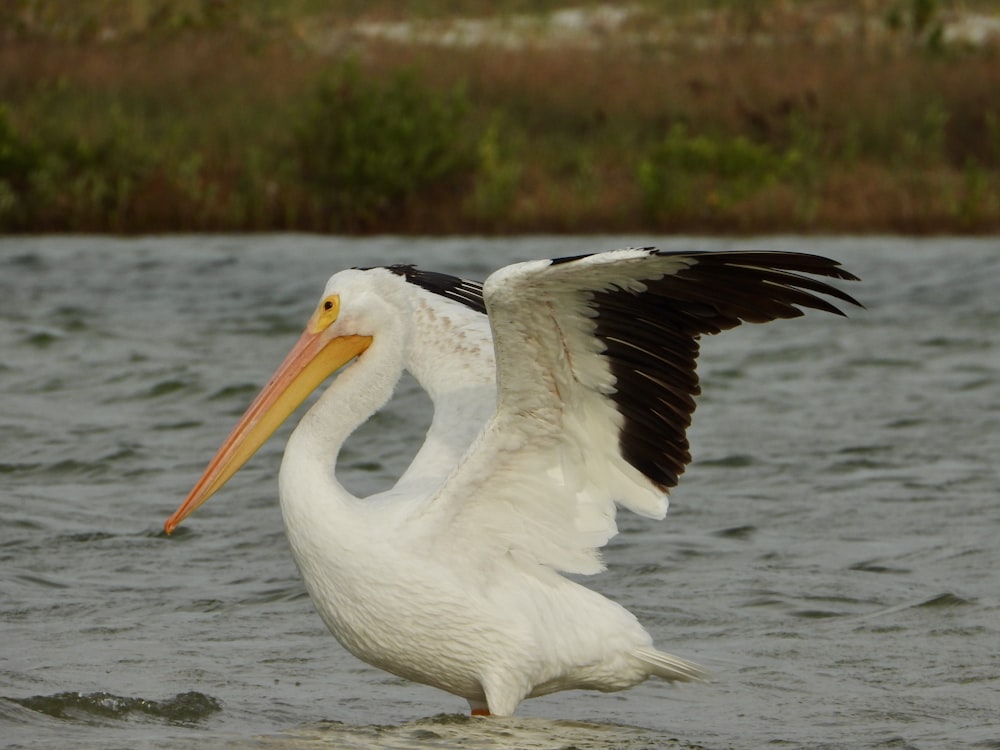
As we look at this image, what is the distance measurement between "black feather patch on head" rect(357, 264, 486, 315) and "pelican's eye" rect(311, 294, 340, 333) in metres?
0.49

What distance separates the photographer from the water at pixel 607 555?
4742 mm

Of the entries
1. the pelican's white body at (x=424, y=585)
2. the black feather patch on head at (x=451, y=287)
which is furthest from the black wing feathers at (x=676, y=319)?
the black feather patch on head at (x=451, y=287)

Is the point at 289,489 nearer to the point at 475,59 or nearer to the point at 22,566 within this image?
the point at 22,566

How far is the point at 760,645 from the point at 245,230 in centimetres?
1127

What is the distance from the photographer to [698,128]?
18609 mm

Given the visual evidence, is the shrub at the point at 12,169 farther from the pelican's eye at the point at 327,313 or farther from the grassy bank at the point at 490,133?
the pelican's eye at the point at 327,313

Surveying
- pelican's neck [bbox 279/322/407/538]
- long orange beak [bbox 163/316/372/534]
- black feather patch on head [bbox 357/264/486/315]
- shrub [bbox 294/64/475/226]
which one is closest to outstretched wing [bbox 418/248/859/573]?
pelican's neck [bbox 279/322/407/538]

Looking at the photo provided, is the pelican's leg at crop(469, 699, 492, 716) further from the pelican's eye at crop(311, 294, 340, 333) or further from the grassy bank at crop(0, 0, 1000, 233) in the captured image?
the grassy bank at crop(0, 0, 1000, 233)

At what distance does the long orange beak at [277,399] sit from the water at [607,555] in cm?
65

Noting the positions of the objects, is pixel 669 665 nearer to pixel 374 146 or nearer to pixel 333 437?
pixel 333 437

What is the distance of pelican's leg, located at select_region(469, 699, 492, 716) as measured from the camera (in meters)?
4.59

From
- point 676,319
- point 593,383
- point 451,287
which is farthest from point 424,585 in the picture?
point 451,287

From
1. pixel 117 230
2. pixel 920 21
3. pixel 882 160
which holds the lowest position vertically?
pixel 117 230

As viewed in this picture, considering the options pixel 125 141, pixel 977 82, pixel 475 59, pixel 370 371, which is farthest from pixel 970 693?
pixel 475 59
